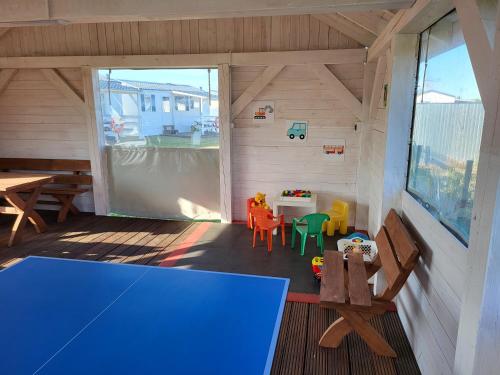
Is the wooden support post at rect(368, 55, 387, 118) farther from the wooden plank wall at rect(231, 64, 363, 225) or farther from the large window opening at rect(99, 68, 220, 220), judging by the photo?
the large window opening at rect(99, 68, 220, 220)

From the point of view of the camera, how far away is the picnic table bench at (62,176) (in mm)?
5925

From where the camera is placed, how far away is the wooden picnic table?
16.1ft

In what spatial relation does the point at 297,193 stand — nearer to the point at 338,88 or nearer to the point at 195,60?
the point at 338,88

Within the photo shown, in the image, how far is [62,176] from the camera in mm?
6184

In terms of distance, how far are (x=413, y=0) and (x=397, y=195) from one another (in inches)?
63.9

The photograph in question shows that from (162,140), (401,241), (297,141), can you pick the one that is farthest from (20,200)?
(401,241)

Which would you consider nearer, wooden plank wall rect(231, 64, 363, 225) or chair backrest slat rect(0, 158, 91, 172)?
wooden plank wall rect(231, 64, 363, 225)

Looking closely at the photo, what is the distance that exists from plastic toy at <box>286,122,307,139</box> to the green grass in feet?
3.85

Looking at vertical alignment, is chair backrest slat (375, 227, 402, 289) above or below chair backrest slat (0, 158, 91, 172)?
below

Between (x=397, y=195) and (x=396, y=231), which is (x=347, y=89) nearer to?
(x=397, y=195)

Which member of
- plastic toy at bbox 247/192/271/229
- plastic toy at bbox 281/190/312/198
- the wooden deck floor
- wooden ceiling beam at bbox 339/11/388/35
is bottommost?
the wooden deck floor

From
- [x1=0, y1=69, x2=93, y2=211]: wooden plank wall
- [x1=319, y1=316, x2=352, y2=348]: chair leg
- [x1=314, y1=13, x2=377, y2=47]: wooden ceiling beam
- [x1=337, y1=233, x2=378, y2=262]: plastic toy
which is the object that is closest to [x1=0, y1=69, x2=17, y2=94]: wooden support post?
[x1=0, y1=69, x2=93, y2=211]: wooden plank wall

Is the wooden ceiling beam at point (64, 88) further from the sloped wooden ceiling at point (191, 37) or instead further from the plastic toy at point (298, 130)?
the plastic toy at point (298, 130)

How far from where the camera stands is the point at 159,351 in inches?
68.7
